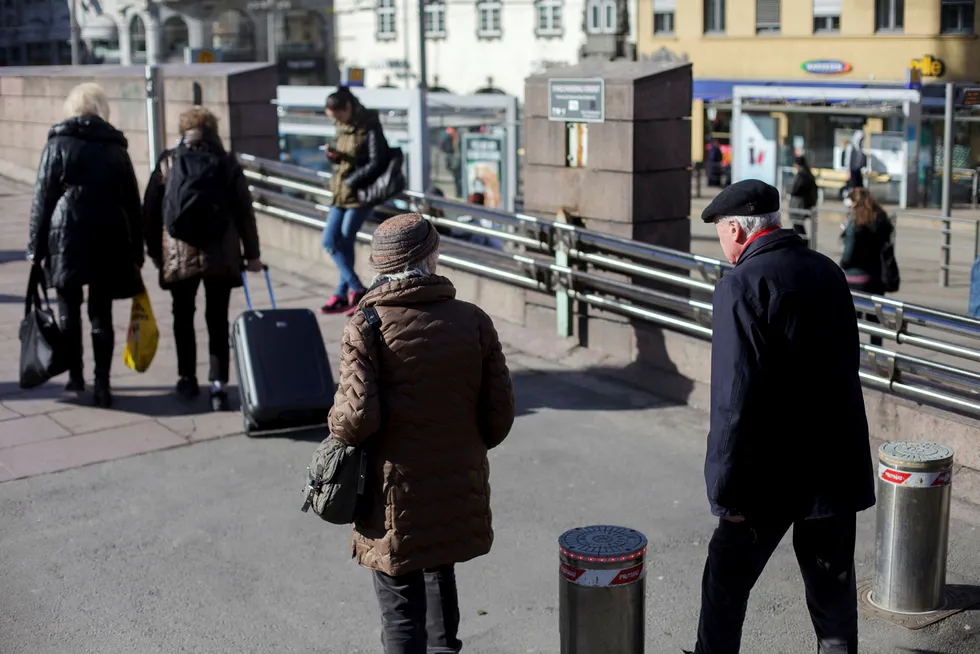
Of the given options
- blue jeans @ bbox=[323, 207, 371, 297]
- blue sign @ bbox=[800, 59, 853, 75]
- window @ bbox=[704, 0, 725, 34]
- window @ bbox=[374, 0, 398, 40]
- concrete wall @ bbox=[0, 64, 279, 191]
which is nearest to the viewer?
blue jeans @ bbox=[323, 207, 371, 297]

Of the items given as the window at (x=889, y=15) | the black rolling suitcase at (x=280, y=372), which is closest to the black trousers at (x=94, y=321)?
the black rolling suitcase at (x=280, y=372)

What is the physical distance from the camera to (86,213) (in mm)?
7645

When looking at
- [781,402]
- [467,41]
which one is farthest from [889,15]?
[781,402]

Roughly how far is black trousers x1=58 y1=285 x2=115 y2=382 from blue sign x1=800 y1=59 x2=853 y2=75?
2857cm

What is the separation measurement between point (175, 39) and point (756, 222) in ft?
212

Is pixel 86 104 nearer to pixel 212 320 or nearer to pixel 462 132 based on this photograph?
pixel 212 320

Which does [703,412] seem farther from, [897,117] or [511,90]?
[511,90]

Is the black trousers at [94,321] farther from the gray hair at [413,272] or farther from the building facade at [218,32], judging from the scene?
the building facade at [218,32]

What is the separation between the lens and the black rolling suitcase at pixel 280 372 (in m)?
7.30

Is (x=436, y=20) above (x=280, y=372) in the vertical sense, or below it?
above

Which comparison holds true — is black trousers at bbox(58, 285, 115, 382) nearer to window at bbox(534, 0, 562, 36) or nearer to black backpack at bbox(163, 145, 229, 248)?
black backpack at bbox(163, 145, 229, 248)

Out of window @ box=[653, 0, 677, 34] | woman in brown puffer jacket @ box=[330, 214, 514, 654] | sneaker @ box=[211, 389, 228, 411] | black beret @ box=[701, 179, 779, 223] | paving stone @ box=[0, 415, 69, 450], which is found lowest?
paving stone @ box=[0, 415, 69, 450]

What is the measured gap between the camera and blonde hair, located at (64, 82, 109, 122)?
7.64 metres

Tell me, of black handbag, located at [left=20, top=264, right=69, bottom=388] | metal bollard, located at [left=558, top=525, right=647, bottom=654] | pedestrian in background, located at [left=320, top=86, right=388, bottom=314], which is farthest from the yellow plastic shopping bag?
metal bollard, located at [left=558, top=525, right=647, bottom=654]
